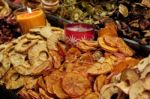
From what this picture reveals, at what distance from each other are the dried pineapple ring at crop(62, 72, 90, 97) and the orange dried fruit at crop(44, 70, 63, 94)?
0.09m

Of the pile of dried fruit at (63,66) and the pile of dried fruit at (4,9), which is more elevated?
the pile of dried fruit at (63,66)

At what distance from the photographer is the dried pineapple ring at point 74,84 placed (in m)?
2.31

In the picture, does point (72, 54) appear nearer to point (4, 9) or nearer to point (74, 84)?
point (74, 84)

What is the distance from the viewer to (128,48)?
2.63m

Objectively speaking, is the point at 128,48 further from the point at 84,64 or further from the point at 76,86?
the point at 76,86

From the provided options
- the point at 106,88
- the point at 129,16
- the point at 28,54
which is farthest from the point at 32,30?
the point at 106,88

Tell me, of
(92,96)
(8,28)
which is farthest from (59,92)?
(8,28)

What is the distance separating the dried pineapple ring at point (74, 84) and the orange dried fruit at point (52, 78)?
0.29ft

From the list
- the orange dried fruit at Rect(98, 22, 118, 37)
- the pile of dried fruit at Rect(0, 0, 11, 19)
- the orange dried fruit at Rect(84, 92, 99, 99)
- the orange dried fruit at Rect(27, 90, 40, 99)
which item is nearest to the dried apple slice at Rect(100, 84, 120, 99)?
the orange dried fruit at Rect(84, 92, 99, 99)

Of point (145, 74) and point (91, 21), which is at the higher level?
point (145, 74)

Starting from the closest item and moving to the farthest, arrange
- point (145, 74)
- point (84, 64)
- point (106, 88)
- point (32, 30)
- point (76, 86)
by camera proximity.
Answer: point (145, 74) < point (106, 88) < point (76, 86) < point (84, 64) < point (32, 30)

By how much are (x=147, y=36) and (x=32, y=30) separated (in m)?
0.83

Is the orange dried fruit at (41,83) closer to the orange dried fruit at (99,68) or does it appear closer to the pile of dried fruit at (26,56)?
the pile of dried fruit at (26,56)

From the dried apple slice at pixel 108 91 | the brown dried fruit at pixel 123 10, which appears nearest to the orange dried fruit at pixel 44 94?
the dried apple slice at pixel 108 91
